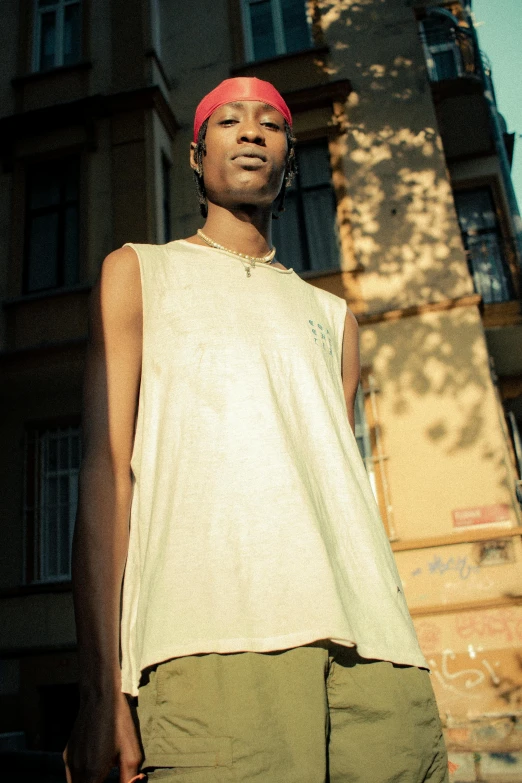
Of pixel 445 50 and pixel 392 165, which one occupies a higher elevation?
pixel 445 50

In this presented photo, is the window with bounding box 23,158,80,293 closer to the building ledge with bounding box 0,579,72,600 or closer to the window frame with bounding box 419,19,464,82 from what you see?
the building ledge with bounding box 0,579,72,600

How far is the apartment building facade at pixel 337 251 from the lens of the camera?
7.55 meters

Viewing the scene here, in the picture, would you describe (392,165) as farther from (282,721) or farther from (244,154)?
(282,721)

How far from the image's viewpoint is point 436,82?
1048 cm

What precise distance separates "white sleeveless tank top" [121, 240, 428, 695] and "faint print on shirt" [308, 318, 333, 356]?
0.5 inches

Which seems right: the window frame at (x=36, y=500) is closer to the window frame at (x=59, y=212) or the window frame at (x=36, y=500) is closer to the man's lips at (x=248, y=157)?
the window frame at (x=59, y=212)

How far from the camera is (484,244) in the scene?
10.3 meters

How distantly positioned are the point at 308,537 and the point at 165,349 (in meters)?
0.48

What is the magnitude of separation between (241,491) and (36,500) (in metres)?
8.09

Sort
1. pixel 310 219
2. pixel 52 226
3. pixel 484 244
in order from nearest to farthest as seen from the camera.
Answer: pixel 310 219 → pixel 52 226 → pixel 484 244

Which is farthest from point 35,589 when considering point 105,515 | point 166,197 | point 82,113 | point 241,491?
point 241,491

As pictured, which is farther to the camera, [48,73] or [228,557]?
[48,73]

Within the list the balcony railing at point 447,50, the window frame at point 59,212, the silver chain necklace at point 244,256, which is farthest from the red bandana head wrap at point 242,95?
the balcony railing at point 447,50

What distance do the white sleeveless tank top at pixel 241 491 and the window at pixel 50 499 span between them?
7.45 meters
